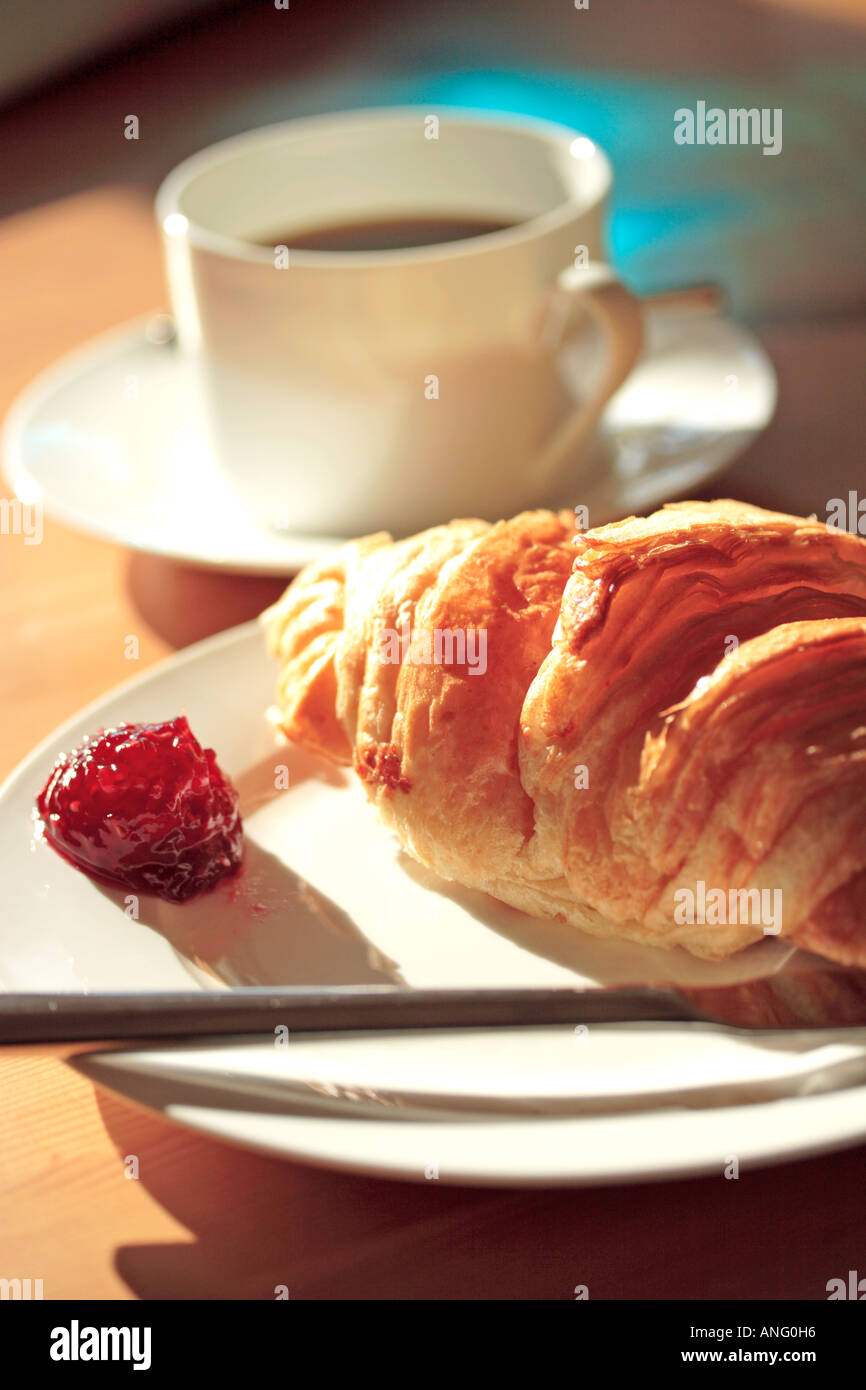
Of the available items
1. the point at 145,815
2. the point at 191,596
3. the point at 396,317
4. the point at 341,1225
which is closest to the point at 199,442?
the point at 191,596

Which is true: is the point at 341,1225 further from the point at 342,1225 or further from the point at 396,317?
the point at 396,317

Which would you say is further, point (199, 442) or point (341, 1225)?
point (199, 442)

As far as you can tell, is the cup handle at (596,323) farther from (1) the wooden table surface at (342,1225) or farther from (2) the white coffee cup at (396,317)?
(1) the wooden table surface at (342,1225)

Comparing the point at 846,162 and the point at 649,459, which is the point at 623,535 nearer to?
the point at 649,459

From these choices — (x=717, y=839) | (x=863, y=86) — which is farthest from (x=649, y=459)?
(x=863, y=86)

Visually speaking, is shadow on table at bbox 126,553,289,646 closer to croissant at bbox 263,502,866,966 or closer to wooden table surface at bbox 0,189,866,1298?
croissant at bbox 263,502,866,966

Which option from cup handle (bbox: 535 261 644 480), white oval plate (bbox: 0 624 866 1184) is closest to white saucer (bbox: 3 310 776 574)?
cup handle (bbox: 535 261 644 480)
